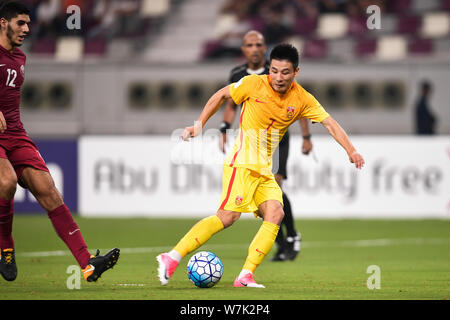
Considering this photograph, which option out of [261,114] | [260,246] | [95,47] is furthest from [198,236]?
[95,47]

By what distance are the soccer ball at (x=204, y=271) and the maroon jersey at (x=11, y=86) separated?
1.77 m

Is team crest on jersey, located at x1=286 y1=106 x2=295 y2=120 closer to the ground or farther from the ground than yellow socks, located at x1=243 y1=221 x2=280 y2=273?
farther from the ground

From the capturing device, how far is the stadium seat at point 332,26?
80.4 ft

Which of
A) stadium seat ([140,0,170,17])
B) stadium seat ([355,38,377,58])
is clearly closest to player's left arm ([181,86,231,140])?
stadium seat ([355,38,377,58])

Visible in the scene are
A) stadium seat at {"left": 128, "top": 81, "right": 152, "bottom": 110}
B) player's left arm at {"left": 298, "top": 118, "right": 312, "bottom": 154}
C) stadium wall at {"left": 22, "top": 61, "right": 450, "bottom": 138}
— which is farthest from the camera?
stadium seat at {"left": 128, "top": 81, "right": 152, "bottom": 110}

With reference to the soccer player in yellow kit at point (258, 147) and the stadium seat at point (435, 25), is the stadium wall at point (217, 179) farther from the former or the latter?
the soccer player in yellow kit at point (258, 147)

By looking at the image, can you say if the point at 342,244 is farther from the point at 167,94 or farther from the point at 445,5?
the point at 445,5

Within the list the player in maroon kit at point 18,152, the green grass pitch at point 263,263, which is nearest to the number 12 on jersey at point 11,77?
the player in maroon kit at point 18,152

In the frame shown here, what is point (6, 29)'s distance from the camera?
770cm

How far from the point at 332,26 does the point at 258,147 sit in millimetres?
17205

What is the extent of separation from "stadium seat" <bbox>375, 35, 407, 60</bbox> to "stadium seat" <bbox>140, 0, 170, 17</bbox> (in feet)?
21.1

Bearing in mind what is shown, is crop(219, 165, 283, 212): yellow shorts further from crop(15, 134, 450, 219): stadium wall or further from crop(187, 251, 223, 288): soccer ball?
crop(15, 134, 450, 219): stadium wall

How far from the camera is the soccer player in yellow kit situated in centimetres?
761

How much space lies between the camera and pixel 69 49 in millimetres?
25453
